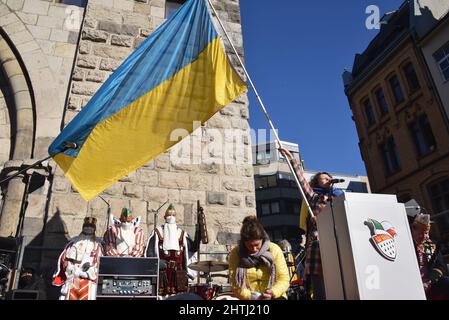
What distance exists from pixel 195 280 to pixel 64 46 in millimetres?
5108

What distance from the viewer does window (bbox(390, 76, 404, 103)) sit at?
74.1ft

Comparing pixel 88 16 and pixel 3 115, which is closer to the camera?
pixel 3 115

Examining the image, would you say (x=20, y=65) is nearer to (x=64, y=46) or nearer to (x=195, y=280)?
(x=64, y=46)

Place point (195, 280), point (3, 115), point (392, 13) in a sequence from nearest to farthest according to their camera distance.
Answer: point (195, 280), point (3, 115), point (392, 13)

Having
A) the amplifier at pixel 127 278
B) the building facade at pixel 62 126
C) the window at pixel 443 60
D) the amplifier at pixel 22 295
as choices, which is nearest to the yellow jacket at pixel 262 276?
the amplifier at pixel 127 278

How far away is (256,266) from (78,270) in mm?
2629

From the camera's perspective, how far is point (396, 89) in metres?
Answer: 23.0

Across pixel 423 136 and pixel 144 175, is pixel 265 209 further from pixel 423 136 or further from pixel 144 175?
pixel 144 175

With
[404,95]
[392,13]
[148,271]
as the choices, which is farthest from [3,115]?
[392,13]

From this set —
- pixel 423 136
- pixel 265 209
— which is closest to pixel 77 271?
pixel 423 136

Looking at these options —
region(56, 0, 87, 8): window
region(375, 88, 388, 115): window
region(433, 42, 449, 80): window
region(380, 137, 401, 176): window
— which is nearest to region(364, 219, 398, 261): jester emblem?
region(56, 0, 87, 8): window

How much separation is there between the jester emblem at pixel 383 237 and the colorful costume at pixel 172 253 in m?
3.21
